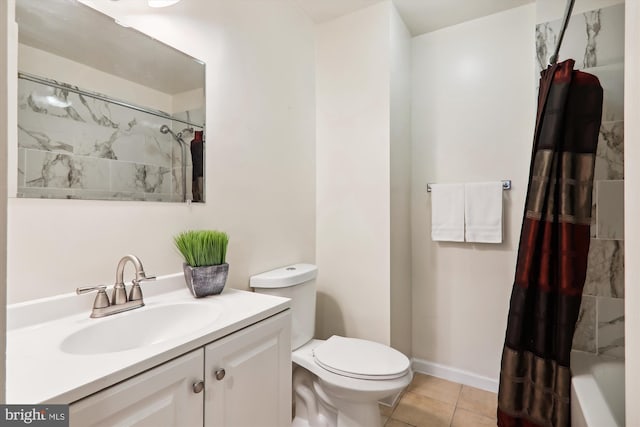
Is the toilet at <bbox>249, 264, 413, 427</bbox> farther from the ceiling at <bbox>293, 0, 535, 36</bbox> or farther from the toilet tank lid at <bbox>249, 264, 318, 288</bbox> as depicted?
the ceiling at <bbox>293, 0, 535, 36</bbox>

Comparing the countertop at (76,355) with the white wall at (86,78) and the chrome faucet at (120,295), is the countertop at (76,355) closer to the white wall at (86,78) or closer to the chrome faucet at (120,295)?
the chrome faucet at (120,295)

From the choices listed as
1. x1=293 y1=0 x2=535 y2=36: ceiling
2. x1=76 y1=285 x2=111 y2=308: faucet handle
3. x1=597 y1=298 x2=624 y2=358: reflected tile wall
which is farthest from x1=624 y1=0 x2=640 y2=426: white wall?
x1=293 y1=0 x2=535 y2=36: ceiling

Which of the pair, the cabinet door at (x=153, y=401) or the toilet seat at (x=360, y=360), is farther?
the toilet seat at (x=360, y=360)

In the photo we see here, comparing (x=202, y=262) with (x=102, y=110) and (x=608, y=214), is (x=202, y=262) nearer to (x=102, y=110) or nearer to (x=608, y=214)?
(x=102, y=110)

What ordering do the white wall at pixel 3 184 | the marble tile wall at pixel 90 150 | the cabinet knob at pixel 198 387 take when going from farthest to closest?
1. the marble tile wall at pixel 90 150
2. the cabinet knob at pixel 198 387
3. the white wall at pixel 3 184

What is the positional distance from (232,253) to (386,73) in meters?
1.40

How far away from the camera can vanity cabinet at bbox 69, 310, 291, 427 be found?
659 millimetres

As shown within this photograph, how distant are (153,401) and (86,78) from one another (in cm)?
102

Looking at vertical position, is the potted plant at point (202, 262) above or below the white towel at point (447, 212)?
below

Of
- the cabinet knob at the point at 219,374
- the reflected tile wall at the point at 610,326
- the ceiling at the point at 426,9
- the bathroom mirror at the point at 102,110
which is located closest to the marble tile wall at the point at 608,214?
the reflected tile wall at the point at 610,326

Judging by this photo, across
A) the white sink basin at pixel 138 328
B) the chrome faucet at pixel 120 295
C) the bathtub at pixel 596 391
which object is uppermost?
the chrome faucet at pixel 120 295

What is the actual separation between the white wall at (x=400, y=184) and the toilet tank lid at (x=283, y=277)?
57 centimetres

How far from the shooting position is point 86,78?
105 centimetres

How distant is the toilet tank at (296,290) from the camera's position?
1554 mm
